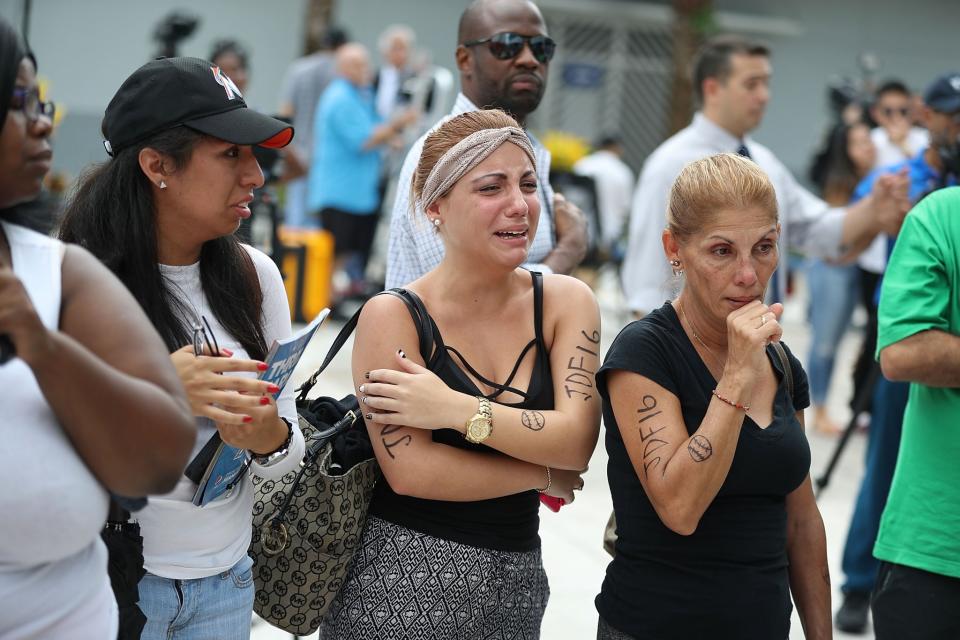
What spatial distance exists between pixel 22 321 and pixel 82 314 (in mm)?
189

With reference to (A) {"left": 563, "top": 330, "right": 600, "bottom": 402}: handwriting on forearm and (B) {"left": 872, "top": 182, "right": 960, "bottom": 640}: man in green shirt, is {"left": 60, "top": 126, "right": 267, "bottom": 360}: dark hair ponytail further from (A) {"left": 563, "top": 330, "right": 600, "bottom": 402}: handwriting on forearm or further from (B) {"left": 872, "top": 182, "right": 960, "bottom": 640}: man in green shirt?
(B) {"left": 872, "top": 182, "right": 960, "bottom": 640}: man in green shirt

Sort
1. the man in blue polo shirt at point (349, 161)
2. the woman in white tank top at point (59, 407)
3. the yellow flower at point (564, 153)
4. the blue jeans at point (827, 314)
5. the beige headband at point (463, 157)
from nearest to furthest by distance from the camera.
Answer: the woman in white tank top at point (59, 407), the beige headband at point (463, 157), the blue jeans at point (827, 314), the man in blue polo shirt at point (349, 161), the yellow flower at point (564, 153)

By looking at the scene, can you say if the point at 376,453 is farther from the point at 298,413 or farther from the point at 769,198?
the point at 769,198

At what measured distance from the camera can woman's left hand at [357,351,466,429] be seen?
7.81 ft

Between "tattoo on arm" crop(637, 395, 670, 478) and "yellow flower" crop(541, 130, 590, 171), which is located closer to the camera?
"tattoo on arm" crop(637, 395, 670, 478)

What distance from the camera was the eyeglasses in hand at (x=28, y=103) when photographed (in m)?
1.61

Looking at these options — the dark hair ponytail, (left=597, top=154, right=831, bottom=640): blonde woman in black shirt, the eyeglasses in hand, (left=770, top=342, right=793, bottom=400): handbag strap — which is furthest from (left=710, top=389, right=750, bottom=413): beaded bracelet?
the eyeglasses in hand

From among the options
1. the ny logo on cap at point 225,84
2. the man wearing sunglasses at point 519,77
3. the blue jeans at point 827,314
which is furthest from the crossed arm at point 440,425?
the blue jeans at point 827,314

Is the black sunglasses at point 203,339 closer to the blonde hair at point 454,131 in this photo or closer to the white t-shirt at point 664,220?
the blonde hair at point 454,131

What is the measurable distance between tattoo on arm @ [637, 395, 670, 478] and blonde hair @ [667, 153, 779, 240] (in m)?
0.38

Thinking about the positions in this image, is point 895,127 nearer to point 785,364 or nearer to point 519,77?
point 519,77

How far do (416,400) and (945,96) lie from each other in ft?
9.35

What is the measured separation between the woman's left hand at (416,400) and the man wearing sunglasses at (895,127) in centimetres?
701

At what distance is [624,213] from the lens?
13.2m
